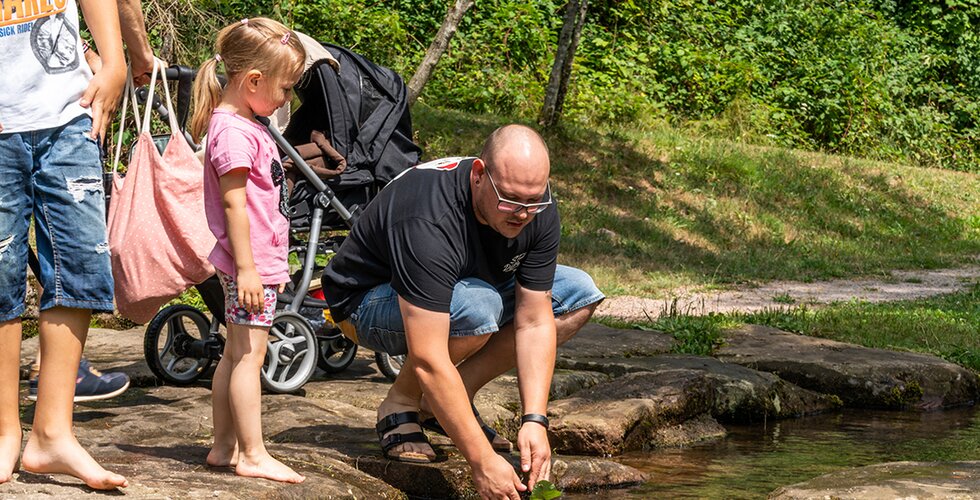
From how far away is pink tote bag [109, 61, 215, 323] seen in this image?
148 inches

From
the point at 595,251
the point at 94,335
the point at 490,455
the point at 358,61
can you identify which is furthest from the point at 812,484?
the point at 595,251

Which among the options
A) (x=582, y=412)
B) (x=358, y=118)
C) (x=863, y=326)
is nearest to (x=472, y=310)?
(x=582, y=412)

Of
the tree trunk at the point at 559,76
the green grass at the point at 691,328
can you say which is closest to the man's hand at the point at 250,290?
the green grass at the point at 691,328

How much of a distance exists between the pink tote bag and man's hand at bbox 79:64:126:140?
0.49m

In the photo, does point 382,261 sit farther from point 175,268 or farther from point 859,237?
point 859,237

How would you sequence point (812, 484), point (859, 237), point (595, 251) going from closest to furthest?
1. point (812, 484)
2. point (595, 251)
3. point (859, 237)

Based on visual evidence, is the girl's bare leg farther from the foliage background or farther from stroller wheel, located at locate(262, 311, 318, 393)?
the foliage background

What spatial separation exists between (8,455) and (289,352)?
1.92 m

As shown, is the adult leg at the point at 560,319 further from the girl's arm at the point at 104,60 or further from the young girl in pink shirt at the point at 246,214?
the girl's arm at the point at 104,60

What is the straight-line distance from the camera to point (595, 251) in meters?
10.6

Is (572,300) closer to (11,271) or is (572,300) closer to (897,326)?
(11,271)

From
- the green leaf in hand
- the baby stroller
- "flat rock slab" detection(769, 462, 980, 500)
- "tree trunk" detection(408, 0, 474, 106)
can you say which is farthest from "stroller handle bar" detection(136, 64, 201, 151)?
"tree trunk" detection(408, 0, 474, 106)

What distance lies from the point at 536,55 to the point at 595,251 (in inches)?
244

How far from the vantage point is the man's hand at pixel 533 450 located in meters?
3.44
